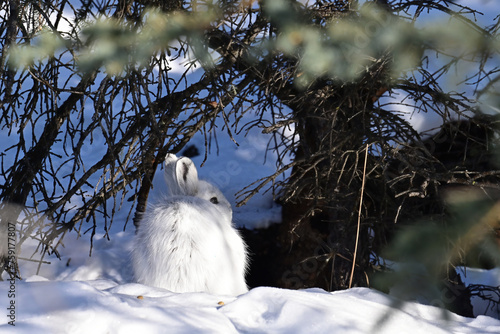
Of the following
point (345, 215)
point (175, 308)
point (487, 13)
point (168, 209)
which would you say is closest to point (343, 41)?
point (175, 308)

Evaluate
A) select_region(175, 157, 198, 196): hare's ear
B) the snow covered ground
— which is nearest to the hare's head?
select_region(175, 157, 198, 196): hare's ear

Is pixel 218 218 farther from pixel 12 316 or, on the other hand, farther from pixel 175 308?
pixel 12 316

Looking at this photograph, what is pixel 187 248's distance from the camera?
9.59 feet

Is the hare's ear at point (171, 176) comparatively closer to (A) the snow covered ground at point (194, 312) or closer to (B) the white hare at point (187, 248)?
(B) the white hare at point (187, 248)

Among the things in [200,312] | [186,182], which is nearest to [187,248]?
[186,182]

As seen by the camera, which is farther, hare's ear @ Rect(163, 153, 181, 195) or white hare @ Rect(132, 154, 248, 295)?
hare's ear @ Rect(163, 153, 181, 195)

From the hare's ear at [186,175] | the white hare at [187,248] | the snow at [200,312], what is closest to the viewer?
the snow at [200,312]

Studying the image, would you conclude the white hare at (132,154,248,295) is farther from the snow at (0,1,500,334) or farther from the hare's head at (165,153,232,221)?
the snow at (0,1,500,334)

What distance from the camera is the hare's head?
3.33m

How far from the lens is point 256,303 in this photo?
1989 millimetres

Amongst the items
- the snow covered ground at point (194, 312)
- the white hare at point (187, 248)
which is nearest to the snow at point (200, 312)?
the snow covered ground at point (194, 312)

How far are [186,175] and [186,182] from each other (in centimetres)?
5

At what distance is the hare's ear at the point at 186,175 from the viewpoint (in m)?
3.32

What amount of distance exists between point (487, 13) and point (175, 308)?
3.36 m
